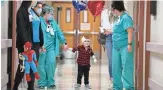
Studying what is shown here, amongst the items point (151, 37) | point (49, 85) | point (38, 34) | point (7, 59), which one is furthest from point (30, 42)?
point (151, 37)

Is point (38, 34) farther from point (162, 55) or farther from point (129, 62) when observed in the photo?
point (162, 55)

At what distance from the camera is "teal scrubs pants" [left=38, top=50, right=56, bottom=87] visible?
18.4ft

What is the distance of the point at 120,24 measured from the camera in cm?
492

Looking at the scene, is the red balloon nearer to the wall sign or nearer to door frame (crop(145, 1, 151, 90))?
door frame (crop(145, 1, 151, 90))

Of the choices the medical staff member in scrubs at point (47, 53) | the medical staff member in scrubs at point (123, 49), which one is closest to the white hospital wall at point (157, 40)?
the medical staff member in scrubs at point (123, 49)

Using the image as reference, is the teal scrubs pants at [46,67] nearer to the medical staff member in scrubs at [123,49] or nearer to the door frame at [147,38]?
the medical staff member in scrubs at [123,49]

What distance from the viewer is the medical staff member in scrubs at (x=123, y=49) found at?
4.80 metres

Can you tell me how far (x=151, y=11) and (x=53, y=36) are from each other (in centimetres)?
194

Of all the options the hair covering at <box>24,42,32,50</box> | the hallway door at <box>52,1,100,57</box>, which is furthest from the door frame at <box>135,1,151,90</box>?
the hallway door at <box>52,1,100,57</box>

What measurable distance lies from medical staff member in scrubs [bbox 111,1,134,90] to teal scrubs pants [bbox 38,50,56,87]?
3.84 ft

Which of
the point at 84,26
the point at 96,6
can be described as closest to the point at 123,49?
the point at 96,6

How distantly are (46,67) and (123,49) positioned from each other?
1512 millimetres

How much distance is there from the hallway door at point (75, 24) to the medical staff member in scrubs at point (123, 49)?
6978 mm

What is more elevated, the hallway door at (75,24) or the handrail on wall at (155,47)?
the hallway door at (75,24)
